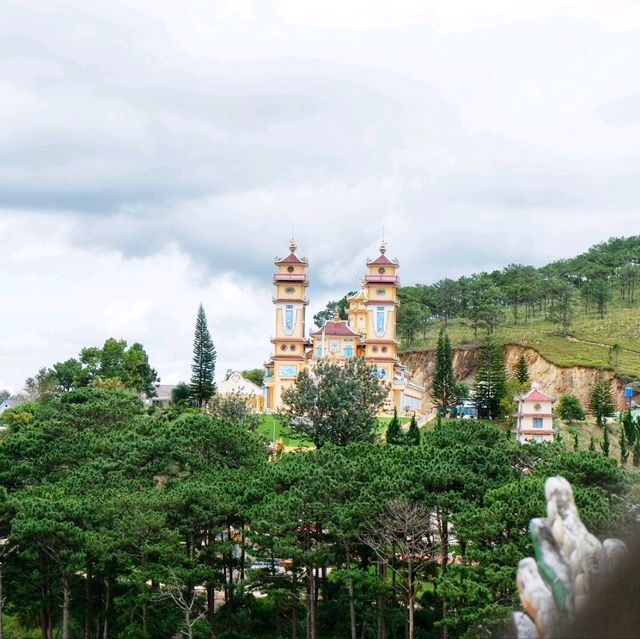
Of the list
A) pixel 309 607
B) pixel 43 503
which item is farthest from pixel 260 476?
pixel 43 503

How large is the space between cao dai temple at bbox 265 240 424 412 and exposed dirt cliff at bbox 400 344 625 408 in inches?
315

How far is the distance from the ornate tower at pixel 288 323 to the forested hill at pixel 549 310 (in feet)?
42.4

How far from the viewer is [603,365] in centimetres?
5309

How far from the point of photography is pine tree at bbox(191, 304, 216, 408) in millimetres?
53312

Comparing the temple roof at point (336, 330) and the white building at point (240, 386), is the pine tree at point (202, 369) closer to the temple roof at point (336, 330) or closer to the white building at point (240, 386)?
the white building at point (240, 386)

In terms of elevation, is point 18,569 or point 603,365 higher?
point 603,365

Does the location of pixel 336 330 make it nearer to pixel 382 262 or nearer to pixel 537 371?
pixel 382 262

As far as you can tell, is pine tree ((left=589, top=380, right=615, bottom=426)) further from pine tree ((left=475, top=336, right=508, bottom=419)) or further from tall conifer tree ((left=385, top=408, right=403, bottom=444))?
tall conifer tree ((left=385, top=408, right=403, bottom=444))

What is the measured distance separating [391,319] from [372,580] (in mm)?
35616

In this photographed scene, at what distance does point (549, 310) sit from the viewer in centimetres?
6800

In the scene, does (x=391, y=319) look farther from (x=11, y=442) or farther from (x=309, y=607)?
(x=309, y=607)

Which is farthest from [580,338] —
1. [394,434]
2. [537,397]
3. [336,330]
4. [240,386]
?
[394,434]

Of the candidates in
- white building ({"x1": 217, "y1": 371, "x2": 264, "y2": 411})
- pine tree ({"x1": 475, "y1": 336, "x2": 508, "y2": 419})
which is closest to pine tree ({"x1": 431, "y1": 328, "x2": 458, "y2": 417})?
pine tree ({"x1": 475, "y1": 336, "x2": 508, "y2": 419})

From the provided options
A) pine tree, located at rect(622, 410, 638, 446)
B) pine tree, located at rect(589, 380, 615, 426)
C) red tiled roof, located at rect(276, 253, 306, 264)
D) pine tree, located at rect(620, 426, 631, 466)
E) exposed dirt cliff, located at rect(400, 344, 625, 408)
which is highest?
red tiled roof, located at rect(276, 253, 306, 264)
